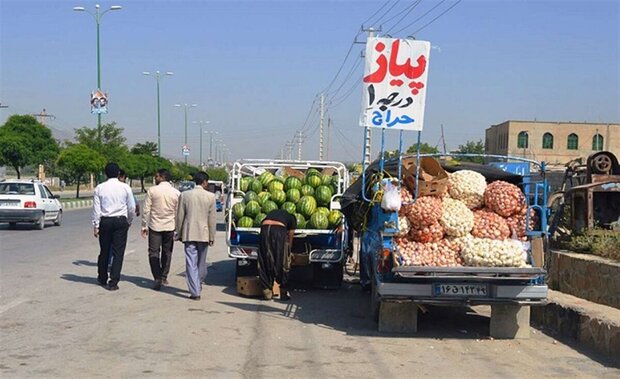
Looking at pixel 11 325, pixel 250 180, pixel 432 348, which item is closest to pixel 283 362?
pixel 432 348

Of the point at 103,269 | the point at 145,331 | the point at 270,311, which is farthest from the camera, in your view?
the point at 103,269

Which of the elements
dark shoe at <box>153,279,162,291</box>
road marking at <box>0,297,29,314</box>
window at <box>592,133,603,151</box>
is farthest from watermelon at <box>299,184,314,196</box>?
window at <box>592,133,603,151</box>

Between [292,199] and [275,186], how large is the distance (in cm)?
49

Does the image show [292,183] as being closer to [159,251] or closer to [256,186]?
[256,186]

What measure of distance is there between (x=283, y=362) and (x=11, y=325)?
3.49 meters

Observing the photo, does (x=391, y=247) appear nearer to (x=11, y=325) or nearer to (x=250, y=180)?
(x=11, y=325)

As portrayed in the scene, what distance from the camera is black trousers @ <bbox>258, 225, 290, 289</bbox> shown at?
36.1ft

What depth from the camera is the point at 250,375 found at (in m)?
6.70

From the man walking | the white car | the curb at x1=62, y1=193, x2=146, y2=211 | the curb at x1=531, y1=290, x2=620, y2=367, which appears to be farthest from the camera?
the curb at x1=62, y1=193, x2=146, y2=211

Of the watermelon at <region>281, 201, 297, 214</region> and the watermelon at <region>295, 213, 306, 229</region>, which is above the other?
the watermelon at <region>281, 201, 297, 214</region>

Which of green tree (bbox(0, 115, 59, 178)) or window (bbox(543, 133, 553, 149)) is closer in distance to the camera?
green tree (bbox(0, 115, 59, 178))

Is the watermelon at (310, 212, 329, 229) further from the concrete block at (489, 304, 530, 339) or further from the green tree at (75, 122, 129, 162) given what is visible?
the green tree at (75, 122, 129, 162)

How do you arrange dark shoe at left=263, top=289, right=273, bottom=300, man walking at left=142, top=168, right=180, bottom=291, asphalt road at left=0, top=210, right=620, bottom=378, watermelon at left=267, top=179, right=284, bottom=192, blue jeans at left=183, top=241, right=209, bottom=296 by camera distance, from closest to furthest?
asphalt road at left=0, top=210, right=620, bottom=378 < blue jeans at left=183, top=241, right=209, bottom=296 < dark shoe at left=263, top=289, right=273, bottom=300 < man walking at left=142, top=168, right=180, bottom=291 < watermelon at left=267, top=179, right=284, bottom=192

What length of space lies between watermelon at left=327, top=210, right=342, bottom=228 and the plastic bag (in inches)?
149
